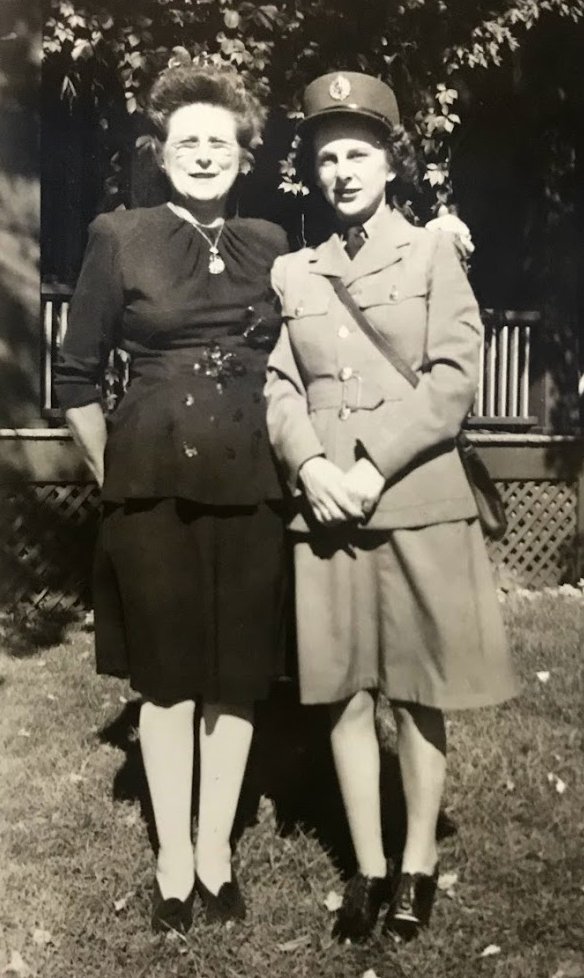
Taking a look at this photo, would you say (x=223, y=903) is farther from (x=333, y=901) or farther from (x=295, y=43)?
(x=295, y=43)

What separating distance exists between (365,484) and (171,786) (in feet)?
2.82

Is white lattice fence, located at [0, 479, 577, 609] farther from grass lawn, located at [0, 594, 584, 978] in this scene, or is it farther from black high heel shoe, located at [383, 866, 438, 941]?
black high heel shoe, located at [383, 866, 438, 941]

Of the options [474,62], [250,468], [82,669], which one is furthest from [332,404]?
[474,62]

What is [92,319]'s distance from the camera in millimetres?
2281

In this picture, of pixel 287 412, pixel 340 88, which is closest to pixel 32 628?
pixel 287 412

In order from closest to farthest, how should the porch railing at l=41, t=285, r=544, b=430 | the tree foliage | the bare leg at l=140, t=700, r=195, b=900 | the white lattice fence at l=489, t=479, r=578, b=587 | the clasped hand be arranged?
the clasped hand < the bare leg at l=140, t=700, r=195, b=900 < the tree foliage < the white lattice fence at l=489, t=479, r=578, b=587 < the porch railing at l=41, t=285, r=544, b=430

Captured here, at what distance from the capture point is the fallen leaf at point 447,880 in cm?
259

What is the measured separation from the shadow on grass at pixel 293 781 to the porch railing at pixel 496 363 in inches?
85.7

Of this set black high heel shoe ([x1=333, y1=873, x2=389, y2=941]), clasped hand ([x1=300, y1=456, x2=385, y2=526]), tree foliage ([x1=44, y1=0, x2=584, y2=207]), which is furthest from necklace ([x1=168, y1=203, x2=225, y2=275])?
black high heel shoe ([x1=333, y1=873, x2=389, y2=941])

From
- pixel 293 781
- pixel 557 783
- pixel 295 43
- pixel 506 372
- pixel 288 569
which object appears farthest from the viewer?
pixel 506 372

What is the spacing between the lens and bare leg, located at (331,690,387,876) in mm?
2350

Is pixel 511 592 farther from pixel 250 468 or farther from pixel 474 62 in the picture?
pixel 250 468

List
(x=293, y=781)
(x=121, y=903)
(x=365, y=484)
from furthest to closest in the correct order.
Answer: (x=293, y=781) → (x=121, y=903) → (x=365, y=484)

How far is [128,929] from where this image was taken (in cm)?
243
